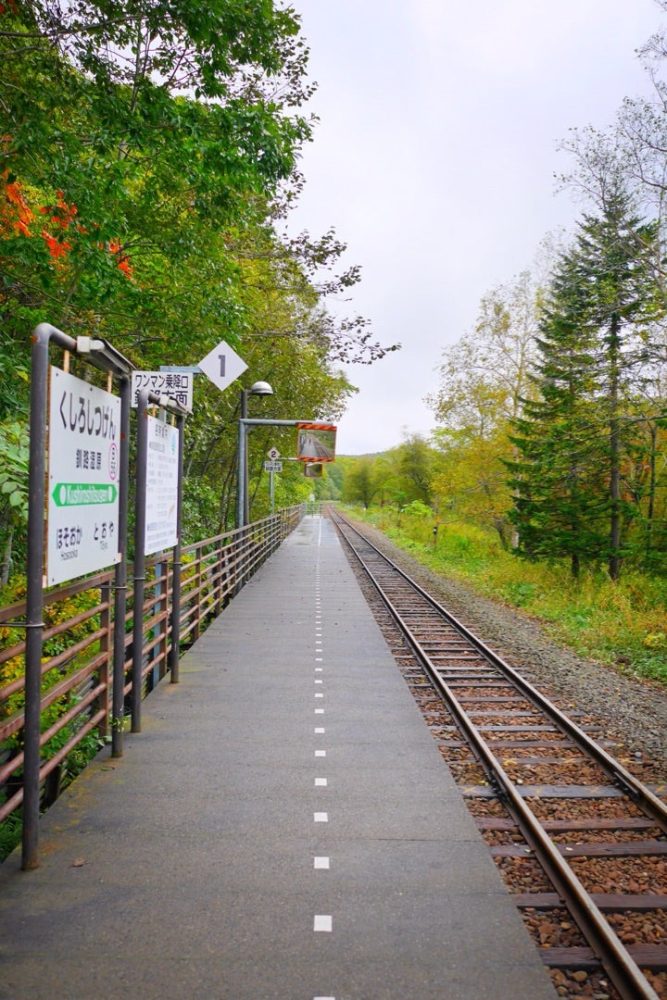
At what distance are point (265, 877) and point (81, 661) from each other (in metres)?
6.60

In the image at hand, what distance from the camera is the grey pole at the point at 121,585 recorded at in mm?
4492

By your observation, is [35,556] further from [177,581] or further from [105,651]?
[177,581]

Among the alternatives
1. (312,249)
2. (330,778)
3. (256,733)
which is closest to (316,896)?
(330,778)

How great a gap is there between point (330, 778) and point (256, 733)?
110cm

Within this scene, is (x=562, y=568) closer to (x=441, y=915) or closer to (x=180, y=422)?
(x=180, y=422)

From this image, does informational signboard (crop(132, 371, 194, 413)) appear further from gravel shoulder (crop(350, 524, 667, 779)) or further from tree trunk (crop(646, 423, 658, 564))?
tree trunk (crop(646, 423, 658, 564))

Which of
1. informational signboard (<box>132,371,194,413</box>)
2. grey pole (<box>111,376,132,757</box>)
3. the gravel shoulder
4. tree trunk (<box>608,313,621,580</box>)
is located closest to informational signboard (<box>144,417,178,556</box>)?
informational signboard (<box>132,371,194,413</box>)

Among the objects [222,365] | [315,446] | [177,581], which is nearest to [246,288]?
[222,365]

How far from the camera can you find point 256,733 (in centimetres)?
556

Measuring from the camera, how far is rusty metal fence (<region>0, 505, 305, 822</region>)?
364 centimetres

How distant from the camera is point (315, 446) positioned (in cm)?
2169

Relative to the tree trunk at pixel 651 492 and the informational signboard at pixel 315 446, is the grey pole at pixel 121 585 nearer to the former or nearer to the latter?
the tree trunk at pixel 651 492

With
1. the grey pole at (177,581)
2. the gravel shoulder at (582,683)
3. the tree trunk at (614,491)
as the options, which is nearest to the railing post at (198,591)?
the grey pole at (177,581)

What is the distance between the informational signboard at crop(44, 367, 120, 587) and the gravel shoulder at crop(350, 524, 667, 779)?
4617 mm
